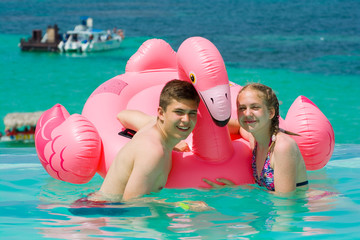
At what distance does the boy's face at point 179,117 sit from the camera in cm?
303

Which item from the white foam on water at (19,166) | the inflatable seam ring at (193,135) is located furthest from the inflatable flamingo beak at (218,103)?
the white foam on water at (19,166)

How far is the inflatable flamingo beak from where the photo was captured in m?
3.01

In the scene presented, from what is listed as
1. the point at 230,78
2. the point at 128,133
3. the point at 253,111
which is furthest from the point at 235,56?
the point at 253,111

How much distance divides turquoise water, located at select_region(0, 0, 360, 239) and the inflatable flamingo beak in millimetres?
555

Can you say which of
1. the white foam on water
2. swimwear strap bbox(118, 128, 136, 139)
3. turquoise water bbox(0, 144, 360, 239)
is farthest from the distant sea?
swimwear strap bbox(118, 128, 136, 139)

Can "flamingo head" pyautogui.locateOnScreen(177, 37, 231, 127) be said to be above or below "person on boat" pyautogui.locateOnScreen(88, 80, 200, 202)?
above

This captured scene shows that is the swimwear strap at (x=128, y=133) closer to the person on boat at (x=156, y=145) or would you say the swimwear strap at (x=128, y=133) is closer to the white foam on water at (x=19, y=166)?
the person on boat at (x=156, y=145)

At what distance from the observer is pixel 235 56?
1513cm

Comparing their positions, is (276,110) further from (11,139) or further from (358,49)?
(358,49)

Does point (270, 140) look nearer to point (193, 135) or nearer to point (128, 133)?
point (193, 135)

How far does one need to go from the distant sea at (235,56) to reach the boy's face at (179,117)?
5599 mm

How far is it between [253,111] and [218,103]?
0.79 ft

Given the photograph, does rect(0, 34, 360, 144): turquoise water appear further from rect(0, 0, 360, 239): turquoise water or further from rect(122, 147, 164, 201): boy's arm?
rect(122, 147, 164, 201): boy's arm

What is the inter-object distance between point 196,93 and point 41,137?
117 centimetres
